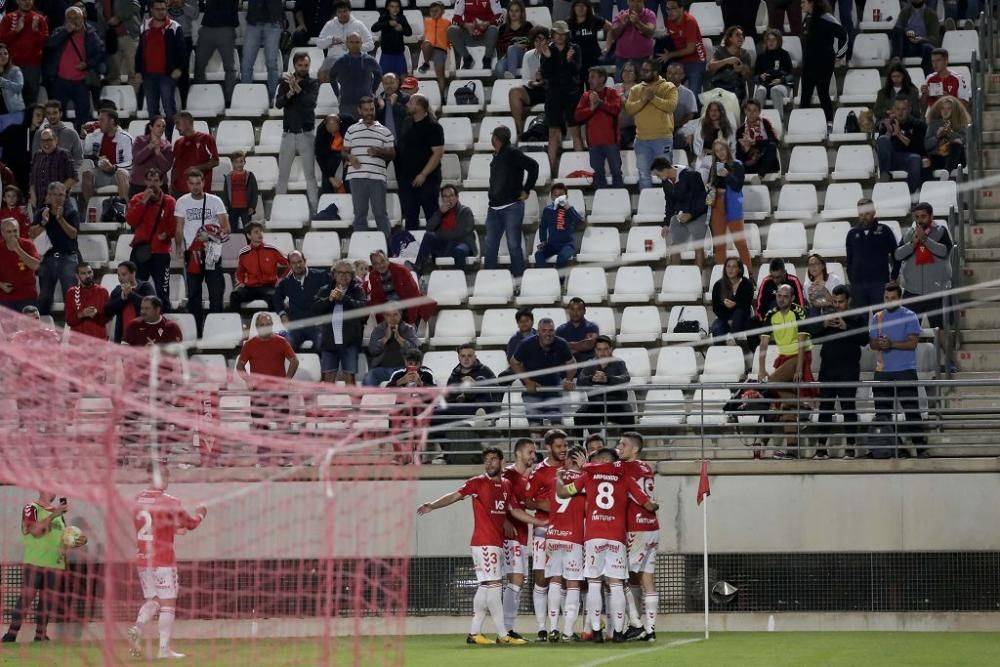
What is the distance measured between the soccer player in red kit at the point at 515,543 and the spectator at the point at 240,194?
6.55 metres

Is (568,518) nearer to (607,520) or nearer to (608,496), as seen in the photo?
(607,520)

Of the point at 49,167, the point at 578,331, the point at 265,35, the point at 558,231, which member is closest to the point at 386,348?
the point at 578,331

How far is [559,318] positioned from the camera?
72.3 ft

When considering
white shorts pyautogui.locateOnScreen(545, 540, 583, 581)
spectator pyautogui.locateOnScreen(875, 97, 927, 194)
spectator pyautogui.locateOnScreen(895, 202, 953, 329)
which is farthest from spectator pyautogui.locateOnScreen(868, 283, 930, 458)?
white shorts pyautogui.locateOnScreen(545, 540, 583, 581)

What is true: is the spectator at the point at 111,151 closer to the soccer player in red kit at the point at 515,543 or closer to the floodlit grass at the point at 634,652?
the floodlit grass at the point at 634,652

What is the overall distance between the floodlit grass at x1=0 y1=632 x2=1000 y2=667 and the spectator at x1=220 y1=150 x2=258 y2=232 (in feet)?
20.6

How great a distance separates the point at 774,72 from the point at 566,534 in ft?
28.7

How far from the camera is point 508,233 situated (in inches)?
896

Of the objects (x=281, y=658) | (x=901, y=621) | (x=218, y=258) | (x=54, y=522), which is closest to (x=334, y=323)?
(x=218, y=258)

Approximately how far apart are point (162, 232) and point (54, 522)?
13.7 feet

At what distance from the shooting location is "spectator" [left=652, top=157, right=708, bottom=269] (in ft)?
73.1

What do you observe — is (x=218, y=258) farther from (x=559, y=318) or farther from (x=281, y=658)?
(x=281, y=658)

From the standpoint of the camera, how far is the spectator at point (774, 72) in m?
24.6

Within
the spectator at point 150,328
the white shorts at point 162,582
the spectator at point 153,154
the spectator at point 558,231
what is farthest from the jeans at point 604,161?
the white shorts at point 162,582
